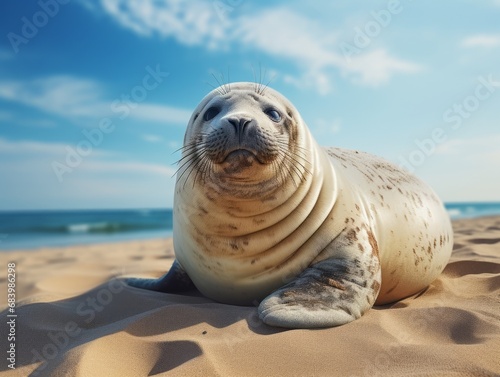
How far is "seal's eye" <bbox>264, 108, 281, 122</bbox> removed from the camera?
2.81 m

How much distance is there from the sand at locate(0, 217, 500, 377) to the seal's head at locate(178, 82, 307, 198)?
706mm

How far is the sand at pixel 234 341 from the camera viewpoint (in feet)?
6.00

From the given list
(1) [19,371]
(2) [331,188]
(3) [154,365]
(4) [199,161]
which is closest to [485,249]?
(2) [331,188]

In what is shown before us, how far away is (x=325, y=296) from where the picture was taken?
248 cm

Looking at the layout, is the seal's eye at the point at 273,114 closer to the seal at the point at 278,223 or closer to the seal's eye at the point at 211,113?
the seal at the point at 278,223

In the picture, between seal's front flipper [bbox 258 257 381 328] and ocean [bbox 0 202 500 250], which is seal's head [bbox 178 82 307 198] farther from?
ocean [bbox 0 202 500 250]

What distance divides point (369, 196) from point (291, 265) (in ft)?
2.60

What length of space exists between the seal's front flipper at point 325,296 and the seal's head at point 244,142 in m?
0.53

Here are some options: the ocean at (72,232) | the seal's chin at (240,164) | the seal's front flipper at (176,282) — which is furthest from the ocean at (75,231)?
the seal's chin at (240,164)

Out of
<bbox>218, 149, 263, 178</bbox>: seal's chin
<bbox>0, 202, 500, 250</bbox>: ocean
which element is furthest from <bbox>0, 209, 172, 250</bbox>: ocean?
<bbox>218, 149, 263, 178</bbox>: seal's chin

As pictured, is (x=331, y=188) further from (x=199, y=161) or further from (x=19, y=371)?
(x=19, y=371)

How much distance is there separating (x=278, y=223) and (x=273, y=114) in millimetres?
632

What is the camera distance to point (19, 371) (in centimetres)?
209

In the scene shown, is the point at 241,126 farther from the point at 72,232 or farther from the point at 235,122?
the point at 72,232
